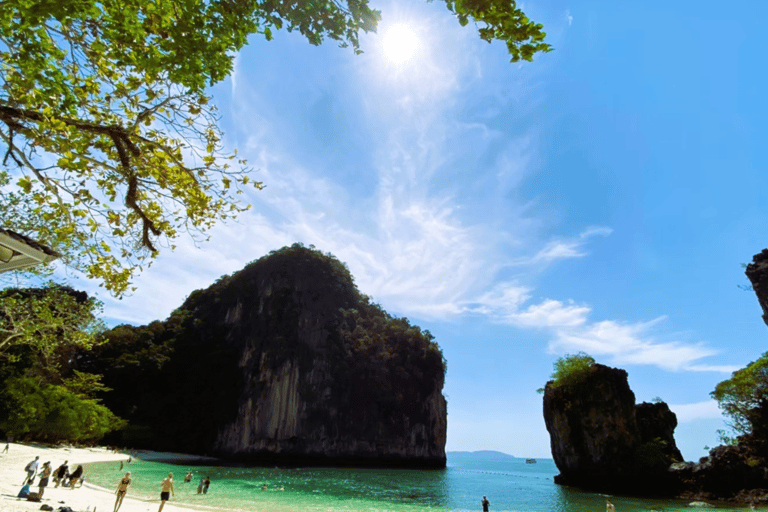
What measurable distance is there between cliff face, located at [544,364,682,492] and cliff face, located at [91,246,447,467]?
26.7 m

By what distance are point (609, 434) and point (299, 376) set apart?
38440mm

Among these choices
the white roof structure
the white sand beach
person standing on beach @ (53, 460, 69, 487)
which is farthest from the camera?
person standing on beach @ (53, 460, 69, 487)

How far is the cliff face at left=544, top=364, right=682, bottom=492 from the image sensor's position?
31.7 m

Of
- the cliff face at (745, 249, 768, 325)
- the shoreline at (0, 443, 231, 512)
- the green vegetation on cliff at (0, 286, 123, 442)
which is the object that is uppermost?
the cliff face at (745, 249, 768, 325)

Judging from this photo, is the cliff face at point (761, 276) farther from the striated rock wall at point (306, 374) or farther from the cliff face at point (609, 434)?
the striated rock wall at point (306, 374)

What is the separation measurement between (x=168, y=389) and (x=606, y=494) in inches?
2213

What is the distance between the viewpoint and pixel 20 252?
2963mm

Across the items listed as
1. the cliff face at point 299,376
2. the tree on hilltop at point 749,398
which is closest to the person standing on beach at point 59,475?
the cliff face at point 299,376

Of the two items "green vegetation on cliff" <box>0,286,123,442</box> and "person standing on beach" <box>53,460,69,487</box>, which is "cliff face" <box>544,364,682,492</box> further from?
"green vegetation on cliff" <box>0,286,123,442</box>

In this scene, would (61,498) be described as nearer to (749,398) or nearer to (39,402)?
(39,402)

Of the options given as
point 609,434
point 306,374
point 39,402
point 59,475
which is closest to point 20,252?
point 59,475

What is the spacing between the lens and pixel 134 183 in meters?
4.54

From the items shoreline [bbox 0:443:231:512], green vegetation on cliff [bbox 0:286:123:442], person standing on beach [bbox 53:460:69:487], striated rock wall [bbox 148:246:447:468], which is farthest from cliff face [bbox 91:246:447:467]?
person standing on beach [bbox 53:460:69:487]

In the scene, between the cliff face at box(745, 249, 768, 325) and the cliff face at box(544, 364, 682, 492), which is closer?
the cliff face at box(745, 249, 768, 325)
